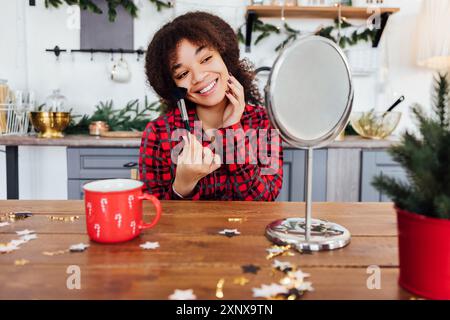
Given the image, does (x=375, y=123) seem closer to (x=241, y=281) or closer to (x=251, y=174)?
(x=251, y=174)

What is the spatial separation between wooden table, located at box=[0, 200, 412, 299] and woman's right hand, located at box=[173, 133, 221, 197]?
15 centimetres

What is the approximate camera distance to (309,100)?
756 millimetres

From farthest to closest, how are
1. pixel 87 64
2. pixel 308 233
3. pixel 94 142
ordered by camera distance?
pixel 87 64
pixel 94 142
pixel 308 233

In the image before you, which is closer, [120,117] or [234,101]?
[234,101]

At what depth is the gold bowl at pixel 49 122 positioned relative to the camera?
7.89 feet

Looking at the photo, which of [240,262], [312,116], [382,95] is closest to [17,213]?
[240,262]

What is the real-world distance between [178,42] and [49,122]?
1.37 m

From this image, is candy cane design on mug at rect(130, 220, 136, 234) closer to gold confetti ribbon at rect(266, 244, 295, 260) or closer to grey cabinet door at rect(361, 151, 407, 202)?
gold confetti ribbon at rect(266, 244, 295, 260)

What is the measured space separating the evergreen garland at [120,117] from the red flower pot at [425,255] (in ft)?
7.57

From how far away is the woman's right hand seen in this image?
3.41 ft

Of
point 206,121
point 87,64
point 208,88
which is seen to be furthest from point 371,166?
point 87,64

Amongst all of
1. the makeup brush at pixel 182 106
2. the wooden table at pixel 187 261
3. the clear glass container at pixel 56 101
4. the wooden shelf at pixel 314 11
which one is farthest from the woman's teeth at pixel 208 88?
the clear glass container at pixel 56 101

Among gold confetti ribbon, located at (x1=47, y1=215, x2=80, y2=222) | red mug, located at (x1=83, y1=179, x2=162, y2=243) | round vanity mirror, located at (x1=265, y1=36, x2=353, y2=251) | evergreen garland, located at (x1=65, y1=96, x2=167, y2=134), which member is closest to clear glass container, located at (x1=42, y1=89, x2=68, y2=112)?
evergreen garland, located at (x1=65, y1=96, x2=167, y2=134)
